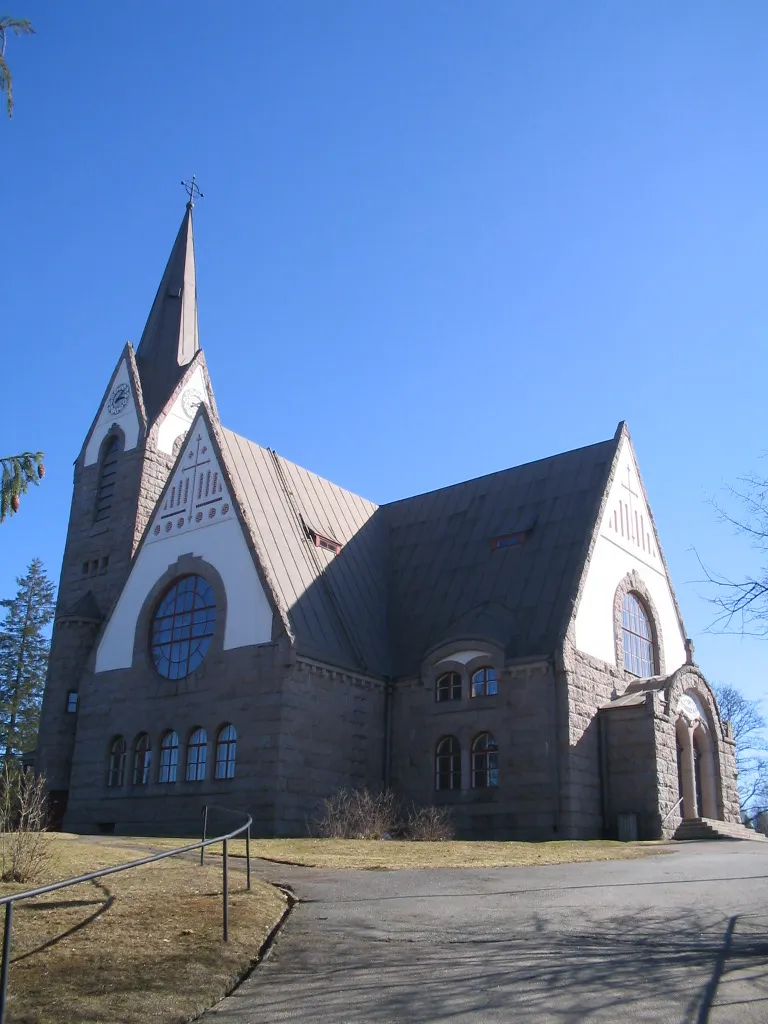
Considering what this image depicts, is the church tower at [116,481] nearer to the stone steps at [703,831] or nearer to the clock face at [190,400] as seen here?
the clock face at [190,400]

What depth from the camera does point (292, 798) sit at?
88.3 ft

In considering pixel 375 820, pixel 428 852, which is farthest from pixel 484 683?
pixel 428 852

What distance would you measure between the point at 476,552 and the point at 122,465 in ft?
48.9

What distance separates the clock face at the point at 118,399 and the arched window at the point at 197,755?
1658cm

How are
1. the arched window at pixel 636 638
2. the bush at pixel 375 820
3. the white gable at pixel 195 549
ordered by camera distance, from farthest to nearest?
the arched window at pixel 636 638, the white gable at pixel 195 549, the bush at pixel 375 820

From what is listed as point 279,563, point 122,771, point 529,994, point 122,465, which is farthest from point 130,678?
point 529,994

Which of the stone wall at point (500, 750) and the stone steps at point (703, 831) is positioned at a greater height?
the stone wall at point (500, 750)

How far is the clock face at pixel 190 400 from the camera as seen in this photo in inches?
1645

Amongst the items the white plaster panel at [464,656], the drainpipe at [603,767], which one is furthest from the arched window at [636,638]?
the white plaster panel at [464,656]

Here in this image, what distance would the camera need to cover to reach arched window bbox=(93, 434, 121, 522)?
39.7 m

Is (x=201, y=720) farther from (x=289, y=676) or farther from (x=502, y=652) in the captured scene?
(x=502, y=652)

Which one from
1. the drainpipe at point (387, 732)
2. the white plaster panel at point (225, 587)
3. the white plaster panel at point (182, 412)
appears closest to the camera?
the white plaster panel at point (225, 587)

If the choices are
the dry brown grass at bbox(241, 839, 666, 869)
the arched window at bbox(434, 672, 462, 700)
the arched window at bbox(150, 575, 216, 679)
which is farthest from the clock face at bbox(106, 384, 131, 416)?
the dry brown grass at bbox(241, 839, 666, 869)

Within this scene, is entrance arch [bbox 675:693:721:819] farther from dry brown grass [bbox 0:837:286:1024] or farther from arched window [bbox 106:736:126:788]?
dry brown grass [bbox 0:837:286:1024]
